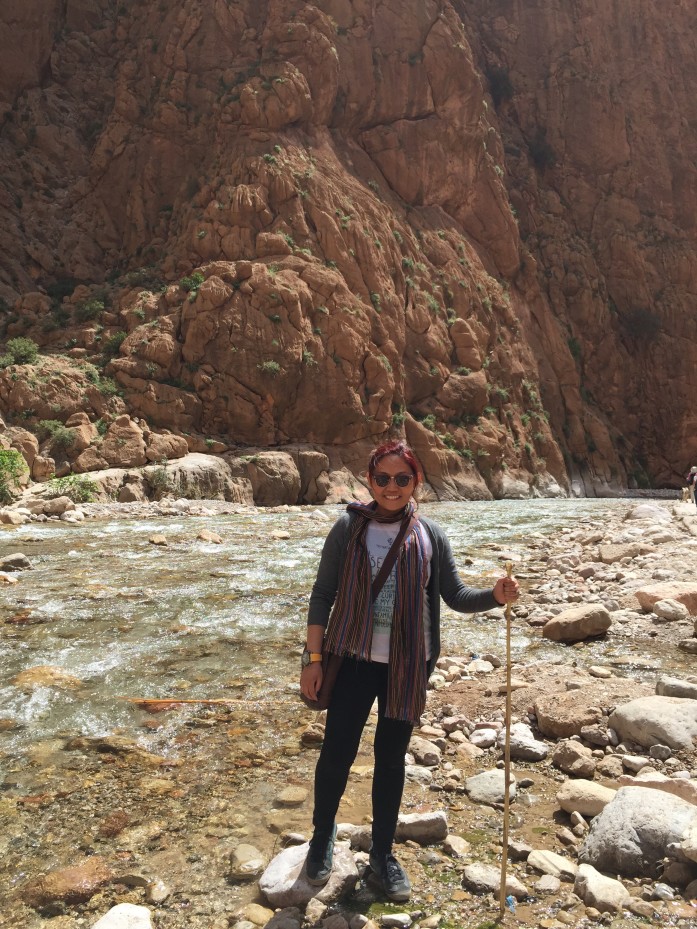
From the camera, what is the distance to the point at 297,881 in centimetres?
249

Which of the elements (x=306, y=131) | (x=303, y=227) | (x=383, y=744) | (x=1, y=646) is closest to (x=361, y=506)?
(x=383, y=744)

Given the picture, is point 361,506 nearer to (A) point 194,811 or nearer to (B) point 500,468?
(A) point 194,811

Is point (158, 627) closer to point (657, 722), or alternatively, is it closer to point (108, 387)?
point (657, 722)

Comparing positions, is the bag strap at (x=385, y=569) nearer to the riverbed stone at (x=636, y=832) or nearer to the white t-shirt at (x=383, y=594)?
the white t-shirt at (x=383, y=594)

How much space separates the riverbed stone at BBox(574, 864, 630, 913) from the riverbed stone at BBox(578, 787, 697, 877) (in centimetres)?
10

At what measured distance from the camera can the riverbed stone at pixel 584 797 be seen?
303 centimetres

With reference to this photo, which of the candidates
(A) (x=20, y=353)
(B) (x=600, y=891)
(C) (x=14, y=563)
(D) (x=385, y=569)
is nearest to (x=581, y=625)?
(B) (x=600, y=891)

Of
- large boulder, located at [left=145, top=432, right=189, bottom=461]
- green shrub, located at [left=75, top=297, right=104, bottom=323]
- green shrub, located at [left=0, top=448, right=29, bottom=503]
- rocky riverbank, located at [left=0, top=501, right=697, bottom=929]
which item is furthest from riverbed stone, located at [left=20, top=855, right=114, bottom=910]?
green shrub, located at [left=75, top=297, right=104, bottom=323]

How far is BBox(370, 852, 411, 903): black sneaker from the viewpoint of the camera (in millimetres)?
2480

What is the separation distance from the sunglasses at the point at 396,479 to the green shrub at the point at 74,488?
1722 centimetres

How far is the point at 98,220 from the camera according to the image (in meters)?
33.4

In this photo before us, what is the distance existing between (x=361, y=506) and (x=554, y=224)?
51.2m

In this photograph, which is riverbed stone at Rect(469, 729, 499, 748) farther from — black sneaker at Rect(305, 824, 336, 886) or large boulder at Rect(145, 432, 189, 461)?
large boulder at Rect(145, 432, 189, 461)

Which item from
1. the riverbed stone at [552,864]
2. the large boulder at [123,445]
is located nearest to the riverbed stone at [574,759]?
the riverbed stone at [552,864]
